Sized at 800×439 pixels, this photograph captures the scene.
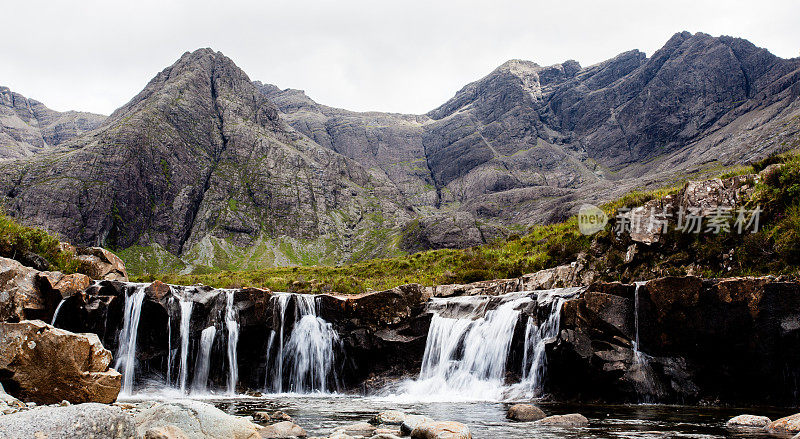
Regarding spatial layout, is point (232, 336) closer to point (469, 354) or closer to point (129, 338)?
point (129, 338)

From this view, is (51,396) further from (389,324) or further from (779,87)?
(779,87)

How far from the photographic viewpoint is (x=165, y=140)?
17975 cm

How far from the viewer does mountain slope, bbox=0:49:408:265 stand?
15400 cm

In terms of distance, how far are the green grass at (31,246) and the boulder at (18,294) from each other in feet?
19.7

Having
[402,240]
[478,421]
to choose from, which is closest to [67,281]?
[478,421]

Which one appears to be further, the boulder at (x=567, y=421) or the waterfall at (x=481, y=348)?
the waterfall at (x=481, y=348)

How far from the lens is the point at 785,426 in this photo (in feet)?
41.4

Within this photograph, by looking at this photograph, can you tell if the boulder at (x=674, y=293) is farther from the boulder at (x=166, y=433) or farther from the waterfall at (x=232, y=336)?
the waterfall at (x=232, y=336)

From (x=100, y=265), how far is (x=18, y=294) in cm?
1150

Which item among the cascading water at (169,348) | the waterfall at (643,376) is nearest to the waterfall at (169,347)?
the cascading water at (169,348)

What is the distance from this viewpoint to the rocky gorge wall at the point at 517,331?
61.2 ft

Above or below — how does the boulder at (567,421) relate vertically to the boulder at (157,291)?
below

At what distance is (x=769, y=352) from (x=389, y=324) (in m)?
20.1

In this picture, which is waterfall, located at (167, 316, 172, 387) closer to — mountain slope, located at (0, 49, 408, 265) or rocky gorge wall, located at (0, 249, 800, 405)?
rocky gorge wall, located at (0, 249, 800, 405)
